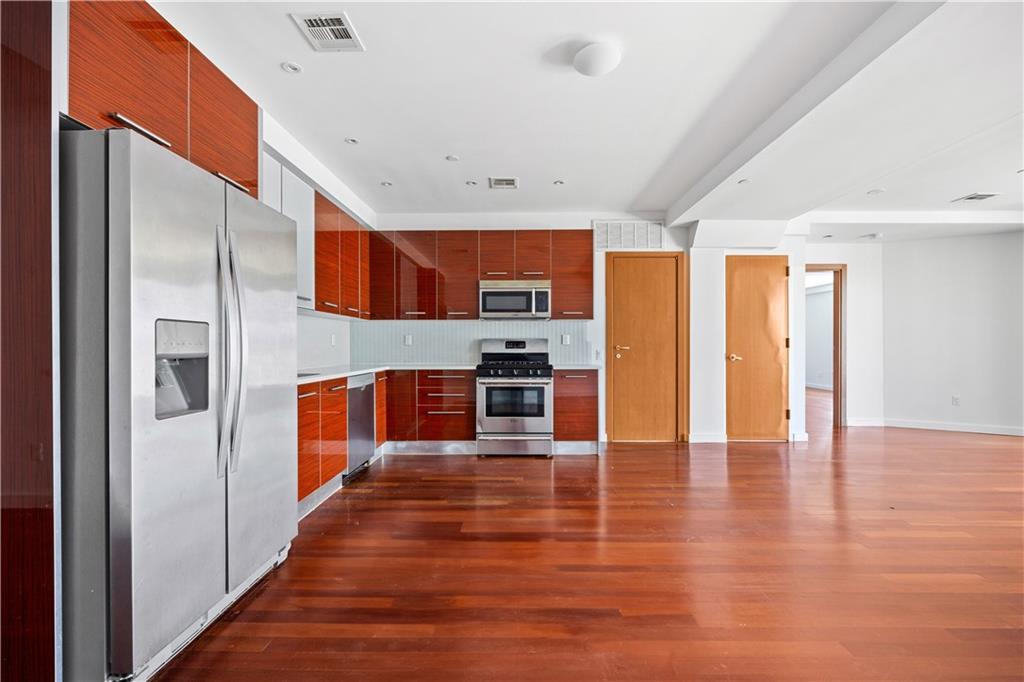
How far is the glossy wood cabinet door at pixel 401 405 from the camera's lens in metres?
4.86

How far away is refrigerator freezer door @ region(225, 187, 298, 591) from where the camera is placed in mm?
1934

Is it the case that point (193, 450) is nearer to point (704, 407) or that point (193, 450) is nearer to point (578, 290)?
point (578, 290)

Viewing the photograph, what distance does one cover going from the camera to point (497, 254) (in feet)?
16.8

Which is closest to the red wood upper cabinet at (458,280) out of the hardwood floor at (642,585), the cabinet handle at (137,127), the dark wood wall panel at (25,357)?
the hardwood floor at (642,585)

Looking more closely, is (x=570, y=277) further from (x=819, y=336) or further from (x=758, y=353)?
(x=819, y=336)

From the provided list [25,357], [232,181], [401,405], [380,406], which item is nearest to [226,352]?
[25,357]

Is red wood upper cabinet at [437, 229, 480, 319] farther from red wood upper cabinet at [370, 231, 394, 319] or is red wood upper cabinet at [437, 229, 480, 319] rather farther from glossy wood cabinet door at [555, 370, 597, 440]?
glossy wood cabinet door at [555, 370, 597, 440]

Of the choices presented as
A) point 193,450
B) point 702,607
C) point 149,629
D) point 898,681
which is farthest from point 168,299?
point 898,681

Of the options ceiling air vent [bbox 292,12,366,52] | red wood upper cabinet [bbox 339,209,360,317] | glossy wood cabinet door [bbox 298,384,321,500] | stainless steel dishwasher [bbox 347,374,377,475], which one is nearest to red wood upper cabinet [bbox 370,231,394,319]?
red wood upper cabinet [bbox 339,209,360,317]

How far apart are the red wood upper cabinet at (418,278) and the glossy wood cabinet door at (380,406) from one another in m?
0.79

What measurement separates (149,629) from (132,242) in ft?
3.92

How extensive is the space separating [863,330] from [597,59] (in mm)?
5886

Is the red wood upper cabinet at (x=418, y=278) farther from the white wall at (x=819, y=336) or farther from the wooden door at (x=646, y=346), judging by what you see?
the white wall at (x=819, y=336)

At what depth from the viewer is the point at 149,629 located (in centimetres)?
150
